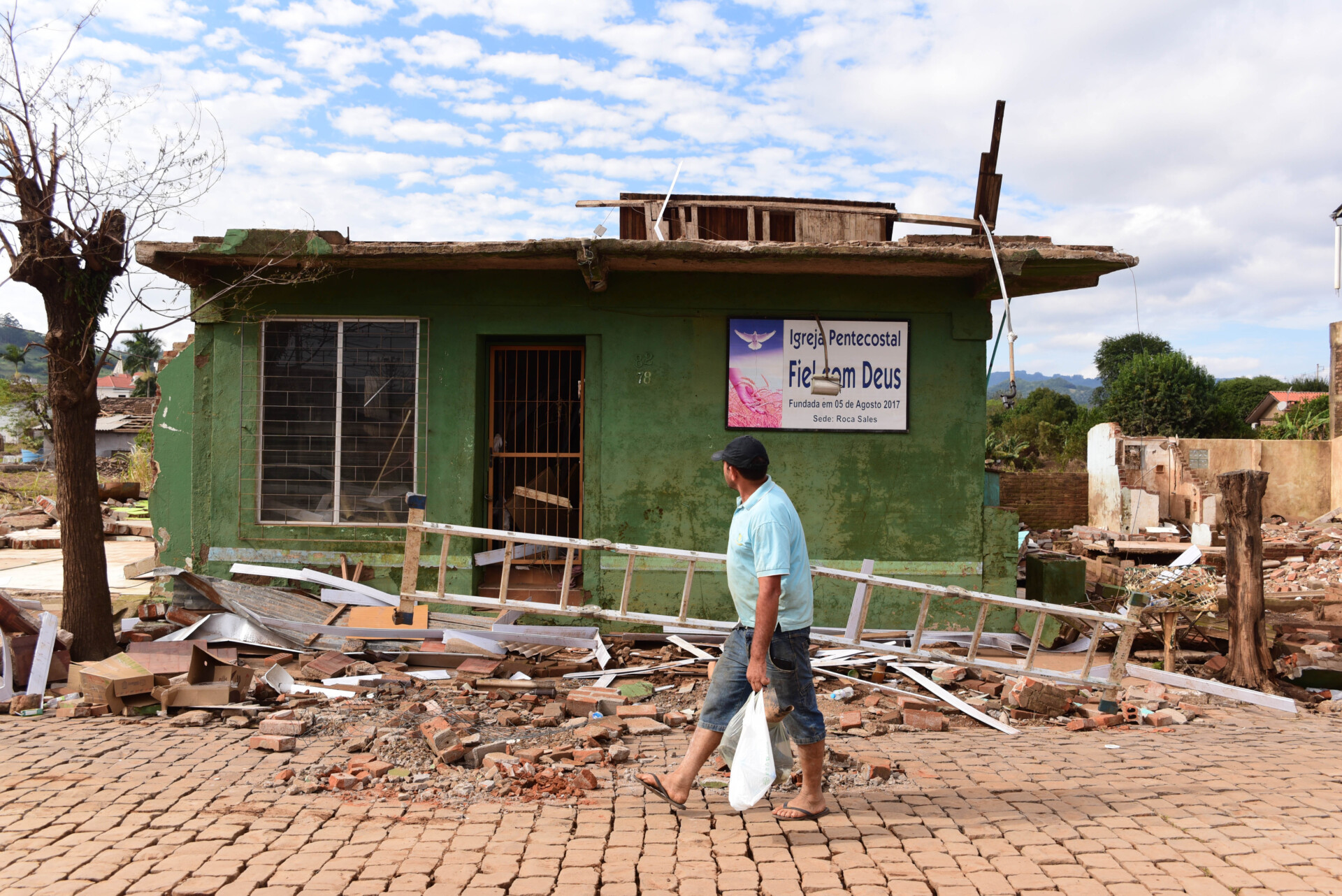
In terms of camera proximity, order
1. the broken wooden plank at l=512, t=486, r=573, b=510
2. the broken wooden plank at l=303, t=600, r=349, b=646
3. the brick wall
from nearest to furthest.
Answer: the broken wooden plank at l=303, t=600, r=349, b=646
the broken wooden plank at l=512, t=486, r=573, b=510
the brick wall

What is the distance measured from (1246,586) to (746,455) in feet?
17.7

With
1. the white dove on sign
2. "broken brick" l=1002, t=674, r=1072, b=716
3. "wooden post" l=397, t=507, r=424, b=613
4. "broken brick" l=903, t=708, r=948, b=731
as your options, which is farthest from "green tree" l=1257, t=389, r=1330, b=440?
"wooden post" l=397, t=507, r=424, b=613

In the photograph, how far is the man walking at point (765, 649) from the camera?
388 cm

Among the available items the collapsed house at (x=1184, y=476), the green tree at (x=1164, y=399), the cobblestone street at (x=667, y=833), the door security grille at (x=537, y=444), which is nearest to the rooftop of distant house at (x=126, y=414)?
the door security grille at (x=537, y=444)

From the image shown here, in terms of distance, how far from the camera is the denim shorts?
3906 millimetres

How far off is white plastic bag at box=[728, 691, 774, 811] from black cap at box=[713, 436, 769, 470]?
995mm

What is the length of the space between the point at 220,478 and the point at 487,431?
8.36ft

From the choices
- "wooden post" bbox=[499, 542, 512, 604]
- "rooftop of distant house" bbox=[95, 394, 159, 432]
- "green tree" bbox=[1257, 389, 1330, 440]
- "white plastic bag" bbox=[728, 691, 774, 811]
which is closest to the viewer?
"white plastic bag" bbox=[728, 691, 774, 811]

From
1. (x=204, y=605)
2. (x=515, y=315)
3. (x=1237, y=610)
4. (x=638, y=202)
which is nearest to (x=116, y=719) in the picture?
(x=204, y=605)

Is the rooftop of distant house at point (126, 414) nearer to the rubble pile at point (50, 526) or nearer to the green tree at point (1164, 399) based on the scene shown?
the rubble pile at point (50, 526)

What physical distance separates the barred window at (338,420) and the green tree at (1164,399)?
4387 cm

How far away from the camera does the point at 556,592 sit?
855cm

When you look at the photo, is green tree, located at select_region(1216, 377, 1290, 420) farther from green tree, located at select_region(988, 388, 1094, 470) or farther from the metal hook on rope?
the metal hook on rope

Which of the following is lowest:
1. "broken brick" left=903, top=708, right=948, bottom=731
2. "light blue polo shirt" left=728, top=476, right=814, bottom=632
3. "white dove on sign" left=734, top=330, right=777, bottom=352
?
"broken brick" left=903, top=708, right=948, bottom=731
